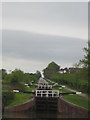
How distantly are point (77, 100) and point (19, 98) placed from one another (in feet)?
14.7

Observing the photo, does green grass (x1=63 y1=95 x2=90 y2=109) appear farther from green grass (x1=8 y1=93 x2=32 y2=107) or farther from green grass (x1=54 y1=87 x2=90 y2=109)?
green grass (x1=8 y1=93 x2=32 y2=107)

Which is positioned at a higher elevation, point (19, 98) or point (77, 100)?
point (19, 98)

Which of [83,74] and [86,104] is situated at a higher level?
[83,74]

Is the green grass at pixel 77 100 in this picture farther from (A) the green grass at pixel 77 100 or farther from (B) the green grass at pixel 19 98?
(B) the green grass at pixel 19 98

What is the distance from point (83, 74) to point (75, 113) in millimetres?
3686

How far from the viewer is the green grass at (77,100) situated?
23.7 metres

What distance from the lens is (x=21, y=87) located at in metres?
28.9

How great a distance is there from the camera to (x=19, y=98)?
24.5 m

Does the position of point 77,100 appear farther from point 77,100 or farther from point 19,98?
point 19,98

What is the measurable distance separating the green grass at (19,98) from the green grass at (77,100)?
Answer: 10.5 ft

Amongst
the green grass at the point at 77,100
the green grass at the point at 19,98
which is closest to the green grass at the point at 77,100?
the green grass at the point at 77,100

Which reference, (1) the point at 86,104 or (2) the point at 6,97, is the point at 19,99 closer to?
(2) the point at 6,97

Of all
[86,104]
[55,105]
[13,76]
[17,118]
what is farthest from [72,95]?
[17,118]

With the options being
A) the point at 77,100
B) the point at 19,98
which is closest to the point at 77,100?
the point at 77,100
